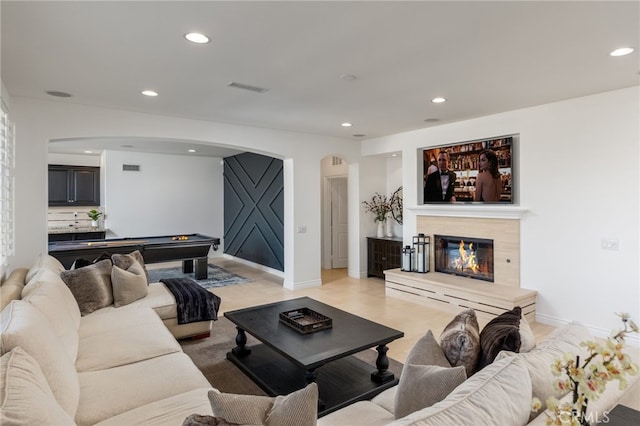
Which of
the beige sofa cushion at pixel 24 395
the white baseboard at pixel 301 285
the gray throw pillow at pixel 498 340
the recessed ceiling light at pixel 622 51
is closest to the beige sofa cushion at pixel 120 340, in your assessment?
the beige sofa cushion at pixel 24 395

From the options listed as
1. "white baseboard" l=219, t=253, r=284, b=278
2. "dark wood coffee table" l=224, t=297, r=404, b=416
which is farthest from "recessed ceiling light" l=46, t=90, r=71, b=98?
"white baseboard" l=219, t=253, r=284, b=278

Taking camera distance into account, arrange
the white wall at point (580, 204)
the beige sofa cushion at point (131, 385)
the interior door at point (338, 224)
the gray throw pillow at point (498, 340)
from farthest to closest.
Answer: the interior door at point (338, 224), the white wall at point (580, 204), the beige sofa cushion at point (131, 385), the gray throw pillow at point (498, 340)

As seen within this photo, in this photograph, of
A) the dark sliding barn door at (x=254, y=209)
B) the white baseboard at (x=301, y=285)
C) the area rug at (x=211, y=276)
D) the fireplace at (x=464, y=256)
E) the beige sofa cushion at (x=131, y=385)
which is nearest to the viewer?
the beige sofa cushion at (x=131, y=385)

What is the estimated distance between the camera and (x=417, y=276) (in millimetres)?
5504

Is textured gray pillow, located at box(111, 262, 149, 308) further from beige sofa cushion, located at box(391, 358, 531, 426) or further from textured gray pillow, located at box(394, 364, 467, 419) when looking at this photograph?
beige sofa cushion, located at box(391, 358, 531, 426)

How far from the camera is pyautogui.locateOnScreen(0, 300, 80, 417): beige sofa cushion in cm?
166

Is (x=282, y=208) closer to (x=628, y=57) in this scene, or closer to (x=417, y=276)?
(x=417, y=276)

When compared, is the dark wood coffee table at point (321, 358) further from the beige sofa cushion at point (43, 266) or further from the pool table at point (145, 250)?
the pool table at point (145, 250)

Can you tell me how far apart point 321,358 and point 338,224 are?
5.86 metres

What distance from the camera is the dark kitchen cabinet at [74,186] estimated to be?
7.90m

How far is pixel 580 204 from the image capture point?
4.27 m

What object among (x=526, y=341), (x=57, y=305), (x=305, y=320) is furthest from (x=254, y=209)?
(x=526, y=341)

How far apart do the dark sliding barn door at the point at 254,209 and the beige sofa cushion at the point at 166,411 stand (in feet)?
17.8

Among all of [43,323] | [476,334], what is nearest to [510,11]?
[476,334]
